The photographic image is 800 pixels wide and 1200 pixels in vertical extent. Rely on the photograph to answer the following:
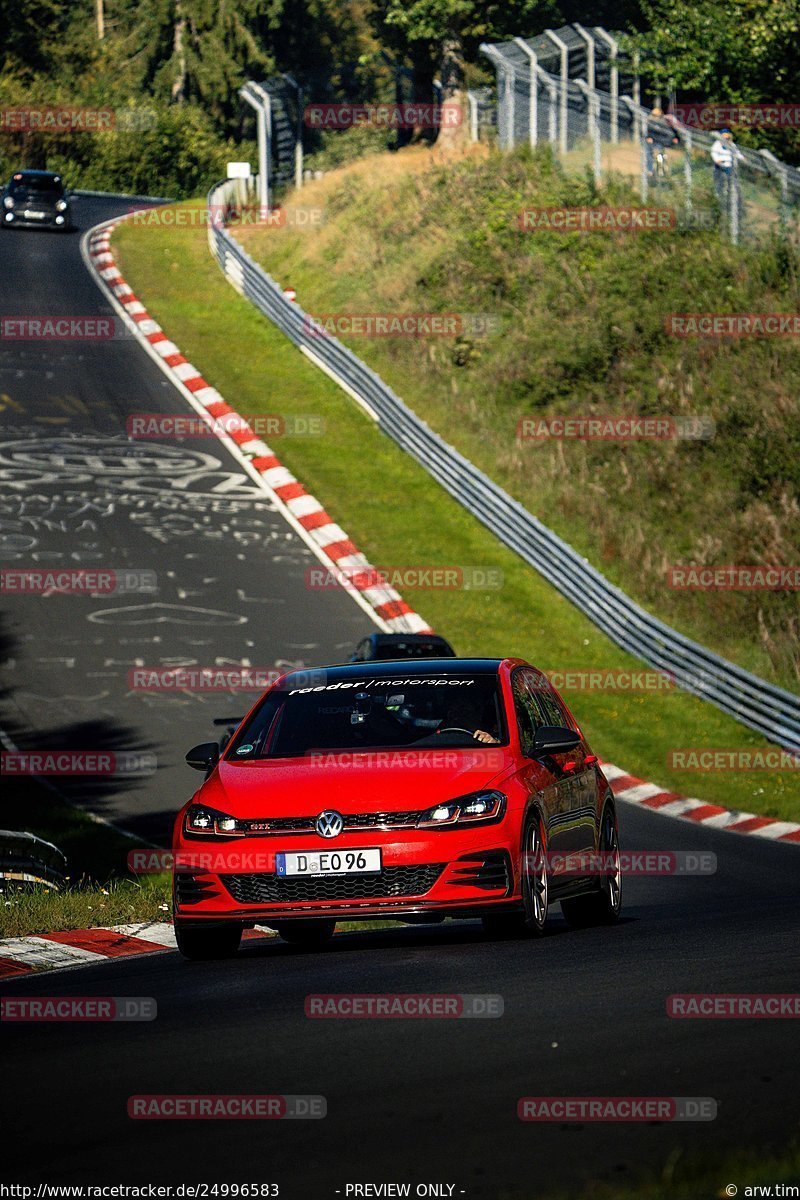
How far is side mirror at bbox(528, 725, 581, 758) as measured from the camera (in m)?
9.71

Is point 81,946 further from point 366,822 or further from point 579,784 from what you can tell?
point 579,784

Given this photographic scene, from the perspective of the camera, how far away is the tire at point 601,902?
10.8 m

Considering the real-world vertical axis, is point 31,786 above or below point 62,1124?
below

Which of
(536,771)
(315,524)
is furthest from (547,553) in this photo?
(536,771)

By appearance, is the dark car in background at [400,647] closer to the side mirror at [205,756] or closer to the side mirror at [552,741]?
the side mirror at [205,756]

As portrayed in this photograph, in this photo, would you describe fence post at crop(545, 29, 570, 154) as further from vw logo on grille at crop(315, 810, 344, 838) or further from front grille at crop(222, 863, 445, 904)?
front grille at crop(222, 863, 445, 904)

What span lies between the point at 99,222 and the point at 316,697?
4582 cm

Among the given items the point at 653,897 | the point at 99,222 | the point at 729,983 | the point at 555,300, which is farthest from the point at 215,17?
the point at 729,983

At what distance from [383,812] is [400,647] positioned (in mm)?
11029

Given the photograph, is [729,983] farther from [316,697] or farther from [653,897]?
[653,897]

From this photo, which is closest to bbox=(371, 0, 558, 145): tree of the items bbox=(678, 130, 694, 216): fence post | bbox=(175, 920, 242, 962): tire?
bbox=(678, 130, 694, 216): fence post

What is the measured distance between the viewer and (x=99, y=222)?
53.8 meters

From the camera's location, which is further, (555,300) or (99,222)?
(99,222)

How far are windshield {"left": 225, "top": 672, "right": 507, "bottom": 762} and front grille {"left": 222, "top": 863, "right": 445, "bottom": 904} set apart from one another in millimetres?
911
